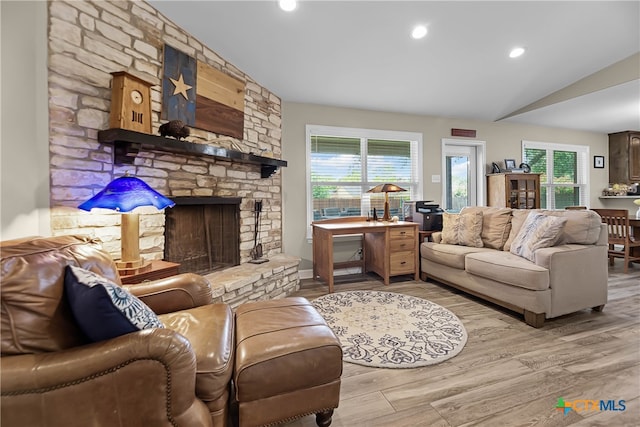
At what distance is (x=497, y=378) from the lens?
5.74ft

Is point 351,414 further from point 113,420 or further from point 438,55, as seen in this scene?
point 438,55

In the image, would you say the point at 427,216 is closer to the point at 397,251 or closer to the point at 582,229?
the point at 397,251

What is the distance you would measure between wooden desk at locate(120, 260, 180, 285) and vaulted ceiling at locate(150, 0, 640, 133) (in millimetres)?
1999

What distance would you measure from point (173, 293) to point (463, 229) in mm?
3195

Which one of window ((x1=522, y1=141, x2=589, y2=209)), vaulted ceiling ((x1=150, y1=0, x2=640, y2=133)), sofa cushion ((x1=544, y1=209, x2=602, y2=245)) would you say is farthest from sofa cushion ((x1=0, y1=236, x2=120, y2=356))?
window ((x1=522, y1=141, x2=589, y2=209))

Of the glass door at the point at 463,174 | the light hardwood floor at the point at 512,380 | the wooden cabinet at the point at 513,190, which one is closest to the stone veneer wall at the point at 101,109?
the light hardwood floor at the point at 512,380

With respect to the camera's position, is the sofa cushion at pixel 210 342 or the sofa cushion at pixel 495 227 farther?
the sofa cushion at pixel 495 227

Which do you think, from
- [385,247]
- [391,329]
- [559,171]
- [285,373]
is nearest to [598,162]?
[559,171]

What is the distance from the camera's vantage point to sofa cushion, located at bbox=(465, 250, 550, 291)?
2.40m

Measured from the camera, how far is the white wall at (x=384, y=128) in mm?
3953

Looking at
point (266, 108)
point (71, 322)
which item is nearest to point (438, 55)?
point (266, 108)

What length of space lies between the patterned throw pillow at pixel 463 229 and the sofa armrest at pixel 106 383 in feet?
10.9

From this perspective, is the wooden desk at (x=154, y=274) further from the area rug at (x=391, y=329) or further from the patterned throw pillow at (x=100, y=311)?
the area rug at (x=391, y=329)

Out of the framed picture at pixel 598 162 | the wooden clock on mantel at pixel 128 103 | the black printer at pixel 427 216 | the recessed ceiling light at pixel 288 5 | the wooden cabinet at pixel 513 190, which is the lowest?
the black printer at pixel 427 216
